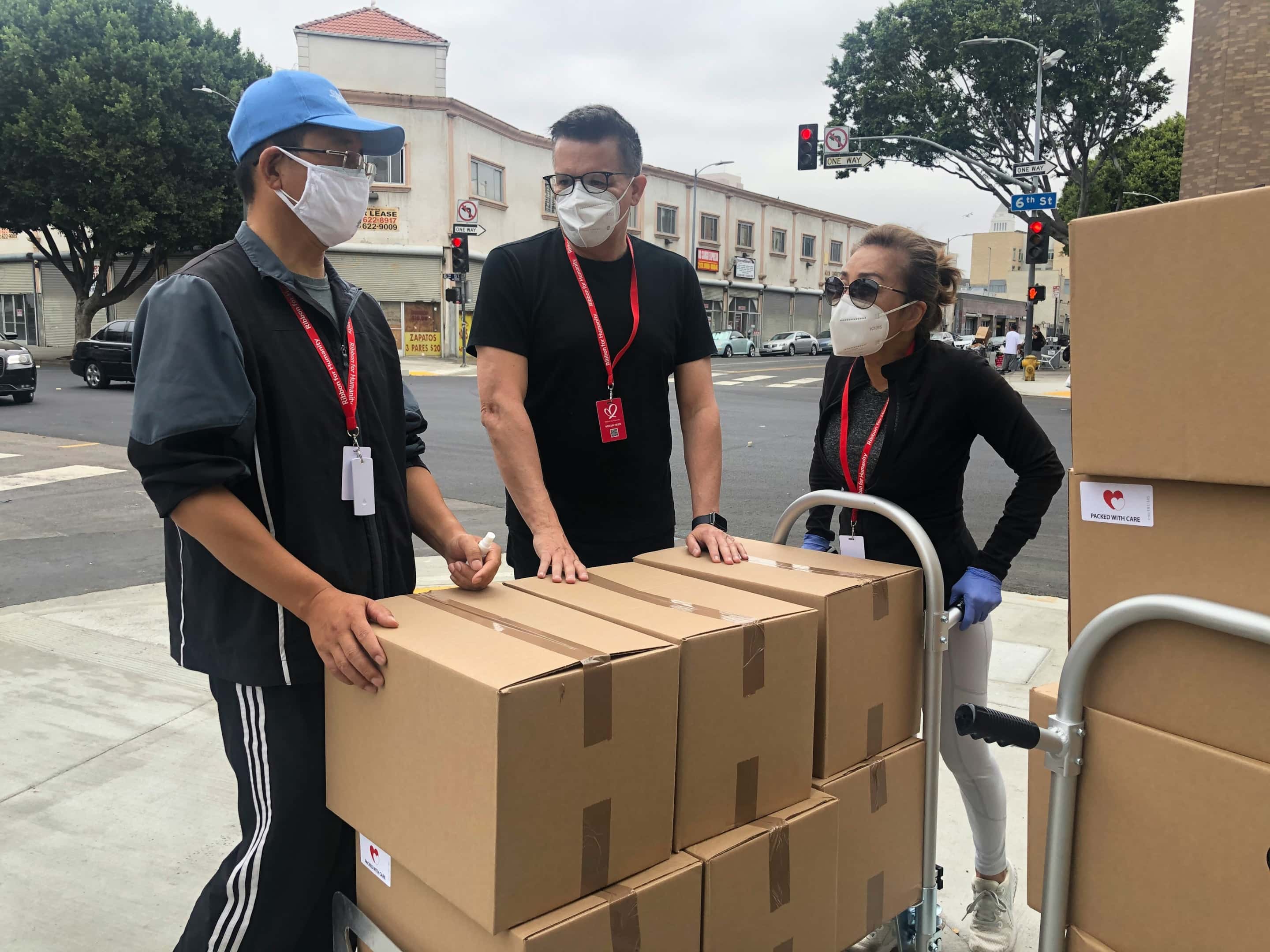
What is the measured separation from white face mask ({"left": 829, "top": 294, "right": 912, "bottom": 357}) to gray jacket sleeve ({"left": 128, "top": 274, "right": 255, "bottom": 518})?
1418mm

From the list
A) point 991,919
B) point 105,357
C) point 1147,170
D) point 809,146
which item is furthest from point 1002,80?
point 991,919

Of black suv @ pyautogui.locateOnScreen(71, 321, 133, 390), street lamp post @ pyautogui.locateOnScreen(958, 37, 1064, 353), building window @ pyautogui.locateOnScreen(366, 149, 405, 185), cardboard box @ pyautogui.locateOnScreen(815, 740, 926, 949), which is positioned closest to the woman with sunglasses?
cardboard box @ pyautogui.locateOnScreen(815, 740, 926, 949)

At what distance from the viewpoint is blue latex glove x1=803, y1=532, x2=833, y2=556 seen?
8.16 ft

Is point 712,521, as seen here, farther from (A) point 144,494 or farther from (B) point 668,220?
(B) point 668,220

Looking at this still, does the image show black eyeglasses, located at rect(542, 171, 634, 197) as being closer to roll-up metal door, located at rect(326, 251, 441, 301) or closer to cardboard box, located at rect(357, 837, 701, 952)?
cardboard box, located at rect(357, 837, 701, 952)

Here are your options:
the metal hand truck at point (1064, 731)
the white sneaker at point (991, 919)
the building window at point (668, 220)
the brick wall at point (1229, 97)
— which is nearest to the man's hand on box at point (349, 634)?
the metal hand truck at point (1064, 731)

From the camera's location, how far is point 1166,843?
141cm

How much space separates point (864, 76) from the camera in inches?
977

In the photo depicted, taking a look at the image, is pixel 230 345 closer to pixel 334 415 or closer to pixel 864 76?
pixel 334 415

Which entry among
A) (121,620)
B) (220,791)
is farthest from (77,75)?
(220,791)

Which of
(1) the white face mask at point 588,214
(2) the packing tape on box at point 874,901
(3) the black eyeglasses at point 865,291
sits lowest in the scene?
(2) the packing tape on box at point 874,901

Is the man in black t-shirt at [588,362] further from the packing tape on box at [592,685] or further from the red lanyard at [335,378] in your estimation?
the packing tape on box at [592,685]

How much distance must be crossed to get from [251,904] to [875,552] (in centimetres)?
156

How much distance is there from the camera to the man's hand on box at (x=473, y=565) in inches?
68.0
